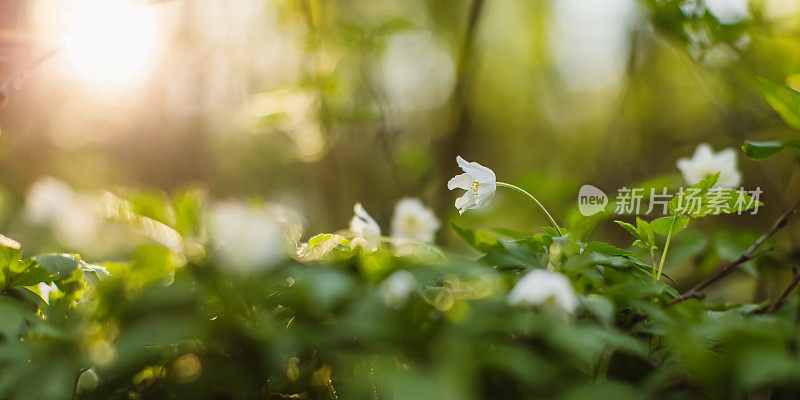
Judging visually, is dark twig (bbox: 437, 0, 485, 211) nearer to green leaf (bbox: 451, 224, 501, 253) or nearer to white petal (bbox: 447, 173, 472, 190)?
white petal (bbox: 447, 173, 472, 190)

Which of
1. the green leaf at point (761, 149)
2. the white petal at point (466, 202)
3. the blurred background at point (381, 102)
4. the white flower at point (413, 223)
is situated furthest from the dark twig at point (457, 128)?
the green leaf at point (761, 149)

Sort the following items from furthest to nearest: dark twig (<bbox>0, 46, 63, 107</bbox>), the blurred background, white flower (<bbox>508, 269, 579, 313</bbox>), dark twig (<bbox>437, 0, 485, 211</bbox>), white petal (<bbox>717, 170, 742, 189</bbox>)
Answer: dark twig (<bbox>437, 0, 485, 211</bbox>) < the blurred background < white petal (<bbox>717, 170, 742, 189</bbox>) < dark twig (<bbox>0, 46, 63, 107</bbox>) < white flower (<bbox>508, 269, 579, 313</bbox>)

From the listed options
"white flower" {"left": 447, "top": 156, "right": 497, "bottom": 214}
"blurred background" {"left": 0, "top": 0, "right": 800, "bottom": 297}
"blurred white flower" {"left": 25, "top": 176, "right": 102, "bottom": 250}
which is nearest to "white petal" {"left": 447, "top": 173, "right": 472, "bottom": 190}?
"white flower" {"left": 447, "top": 156, "right": 497, "bottom": 214}

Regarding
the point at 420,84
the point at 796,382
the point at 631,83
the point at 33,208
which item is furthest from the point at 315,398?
the point at 420,84

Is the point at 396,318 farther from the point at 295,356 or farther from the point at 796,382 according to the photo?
the point at 796,382

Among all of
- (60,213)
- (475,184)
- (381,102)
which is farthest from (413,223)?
(60,213)

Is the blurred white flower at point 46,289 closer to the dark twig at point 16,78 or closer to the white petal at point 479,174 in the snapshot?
the dark twig at point 16,78
